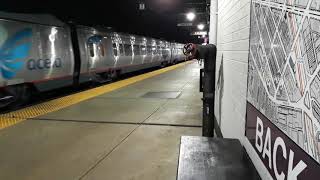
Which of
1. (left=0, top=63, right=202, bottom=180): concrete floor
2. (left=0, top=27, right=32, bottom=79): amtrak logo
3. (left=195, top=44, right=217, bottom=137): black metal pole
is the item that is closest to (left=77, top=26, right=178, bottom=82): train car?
(left=0, top=27, right=32, bottom=79): amtrak logo

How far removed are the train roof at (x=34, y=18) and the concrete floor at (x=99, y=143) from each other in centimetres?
257

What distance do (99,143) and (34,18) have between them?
16.8 ft

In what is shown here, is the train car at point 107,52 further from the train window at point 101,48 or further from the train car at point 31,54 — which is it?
the train car at point 31,54

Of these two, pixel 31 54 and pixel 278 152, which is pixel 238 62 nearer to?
pixel 278 152

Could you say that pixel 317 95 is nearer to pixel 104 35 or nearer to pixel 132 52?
pixel 104 35

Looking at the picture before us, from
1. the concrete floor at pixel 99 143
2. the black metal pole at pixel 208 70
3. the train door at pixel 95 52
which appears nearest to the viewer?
the concrete floor at pixel 99 143

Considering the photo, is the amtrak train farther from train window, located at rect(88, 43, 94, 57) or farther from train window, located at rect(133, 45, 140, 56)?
train window, located at rect(133, 45, 140, 56)

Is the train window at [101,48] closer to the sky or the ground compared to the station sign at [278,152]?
closer to the sky

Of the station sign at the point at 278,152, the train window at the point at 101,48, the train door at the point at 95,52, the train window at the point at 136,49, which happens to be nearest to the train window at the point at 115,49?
the train door at the point at 95,52

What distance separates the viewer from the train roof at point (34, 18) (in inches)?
292

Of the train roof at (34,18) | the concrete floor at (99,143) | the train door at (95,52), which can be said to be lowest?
the concrete floor at (99,143)

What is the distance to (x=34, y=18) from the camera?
332 inches

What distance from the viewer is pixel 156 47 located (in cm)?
2478

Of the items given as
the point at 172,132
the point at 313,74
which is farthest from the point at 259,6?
the point at 172,132
